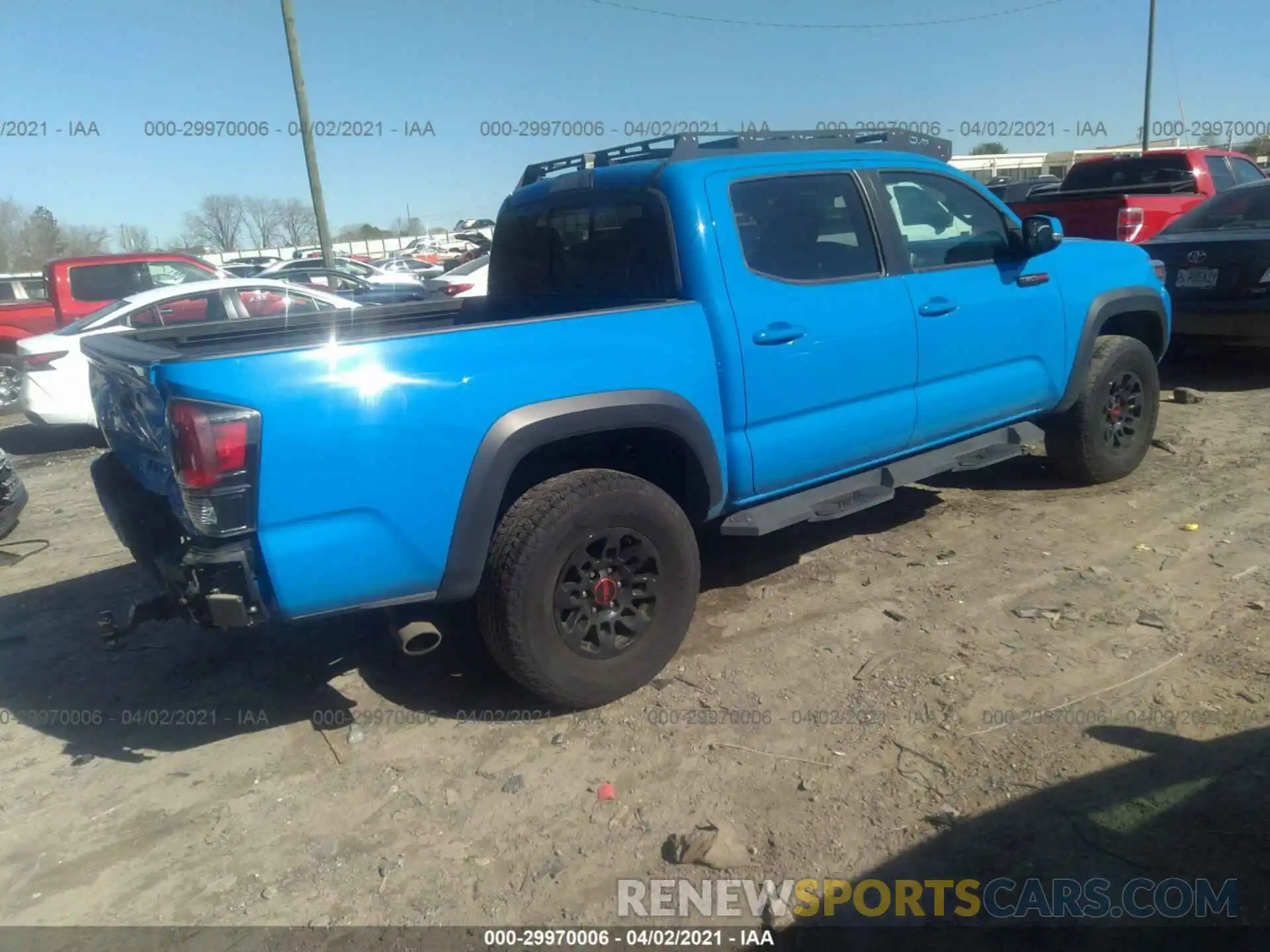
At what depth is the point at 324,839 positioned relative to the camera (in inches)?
118

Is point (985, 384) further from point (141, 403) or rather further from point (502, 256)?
point (141, 403)

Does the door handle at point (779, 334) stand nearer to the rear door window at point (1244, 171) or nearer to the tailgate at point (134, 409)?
the tailgate at point (134, 409)

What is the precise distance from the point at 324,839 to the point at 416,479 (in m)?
1.15

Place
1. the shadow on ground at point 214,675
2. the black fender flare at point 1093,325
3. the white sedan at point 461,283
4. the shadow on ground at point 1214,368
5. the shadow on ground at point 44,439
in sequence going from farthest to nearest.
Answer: the white sedan at point 461,283 → the shadow on ground at point 44,439 → the shadow on ground at point 1214,368 → the black fender flare at point 1093,325 → the shadow on ground at point 214,675

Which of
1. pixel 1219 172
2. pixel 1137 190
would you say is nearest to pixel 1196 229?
pixel 1137 190

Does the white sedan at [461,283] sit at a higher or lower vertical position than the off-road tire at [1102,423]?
higher

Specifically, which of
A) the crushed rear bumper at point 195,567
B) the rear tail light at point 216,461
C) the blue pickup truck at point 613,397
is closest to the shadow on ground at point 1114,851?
the blue pickup truck at point 613,397

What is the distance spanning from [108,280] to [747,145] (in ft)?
31.6

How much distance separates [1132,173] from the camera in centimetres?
1200

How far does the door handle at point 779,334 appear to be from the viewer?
3.77m

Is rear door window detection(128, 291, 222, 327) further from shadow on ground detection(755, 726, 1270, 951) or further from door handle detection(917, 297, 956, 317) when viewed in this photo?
shadow on ground detection(755, 726, 1270, 951)

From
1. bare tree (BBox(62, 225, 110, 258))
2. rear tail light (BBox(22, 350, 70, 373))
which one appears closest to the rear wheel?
rear tail light (BBox(22, 350, 70, 373))

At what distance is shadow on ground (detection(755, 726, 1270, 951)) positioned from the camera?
8.04ft

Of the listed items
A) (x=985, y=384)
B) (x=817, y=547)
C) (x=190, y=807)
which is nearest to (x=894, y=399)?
(x=985, y=384)
